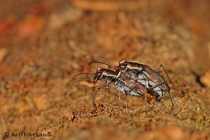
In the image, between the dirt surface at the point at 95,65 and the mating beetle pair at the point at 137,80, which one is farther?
the mating beetle pair at the point at 137,80

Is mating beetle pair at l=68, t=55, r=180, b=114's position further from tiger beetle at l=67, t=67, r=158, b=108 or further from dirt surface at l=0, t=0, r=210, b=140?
dirt surface at l=0, t=0, r=210, b=140

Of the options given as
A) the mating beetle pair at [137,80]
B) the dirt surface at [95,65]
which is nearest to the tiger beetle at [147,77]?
the mating beetle pair at [137,80]

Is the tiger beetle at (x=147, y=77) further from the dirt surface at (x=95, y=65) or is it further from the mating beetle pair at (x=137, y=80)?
the dirt surface at (x=95, y=65)

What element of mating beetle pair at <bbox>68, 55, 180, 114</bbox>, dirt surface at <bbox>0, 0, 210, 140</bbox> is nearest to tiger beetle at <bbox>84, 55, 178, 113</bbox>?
mating beetle pair at <bbox>68, 55, 180, 114</bbox>

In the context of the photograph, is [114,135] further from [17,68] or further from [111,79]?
[17,68]

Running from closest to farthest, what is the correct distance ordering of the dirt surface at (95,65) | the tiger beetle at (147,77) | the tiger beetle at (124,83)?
the dirt surface at (95,65) → the tiger beetle at (147,77) → the tiger beetle at (124,83)

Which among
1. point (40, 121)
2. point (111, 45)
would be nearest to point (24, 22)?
point (111, 45)

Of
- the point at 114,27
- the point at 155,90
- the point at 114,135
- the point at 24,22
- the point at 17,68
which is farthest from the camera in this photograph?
the point at 24,22

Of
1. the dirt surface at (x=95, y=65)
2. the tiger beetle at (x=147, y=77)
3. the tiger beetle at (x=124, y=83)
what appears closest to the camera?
the dirt surface at (x=95, y=65)
